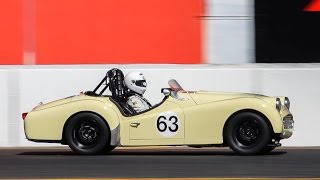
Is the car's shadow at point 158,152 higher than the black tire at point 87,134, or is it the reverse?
the black tire at point 87,134

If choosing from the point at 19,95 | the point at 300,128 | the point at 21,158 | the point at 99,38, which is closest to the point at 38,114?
the point at 21,158

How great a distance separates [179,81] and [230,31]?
119 cm

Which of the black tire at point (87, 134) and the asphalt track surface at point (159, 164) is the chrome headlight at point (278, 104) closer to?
the asphalt track surface at point (159, 164)

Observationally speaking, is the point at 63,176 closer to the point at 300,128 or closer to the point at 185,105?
the point at 185,105

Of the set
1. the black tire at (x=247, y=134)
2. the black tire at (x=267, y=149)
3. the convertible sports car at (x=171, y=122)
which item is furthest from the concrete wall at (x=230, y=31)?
the black tire at (x=247, y=134)

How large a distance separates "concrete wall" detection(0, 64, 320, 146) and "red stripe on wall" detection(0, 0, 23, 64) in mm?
873

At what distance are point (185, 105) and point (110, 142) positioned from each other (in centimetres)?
111

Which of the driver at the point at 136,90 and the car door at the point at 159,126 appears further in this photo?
the driver at the point at 136,90

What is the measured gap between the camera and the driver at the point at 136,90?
13367 mm

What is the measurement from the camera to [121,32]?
52.5 feet

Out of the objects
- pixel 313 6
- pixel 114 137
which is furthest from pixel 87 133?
pixel 313 6

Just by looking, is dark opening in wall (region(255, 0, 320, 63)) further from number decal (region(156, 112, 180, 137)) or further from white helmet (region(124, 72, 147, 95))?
number decal (region(156, 112, 180, 137))

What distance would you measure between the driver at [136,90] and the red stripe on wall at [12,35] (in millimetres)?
3037

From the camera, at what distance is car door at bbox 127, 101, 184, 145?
12734 millimetres
